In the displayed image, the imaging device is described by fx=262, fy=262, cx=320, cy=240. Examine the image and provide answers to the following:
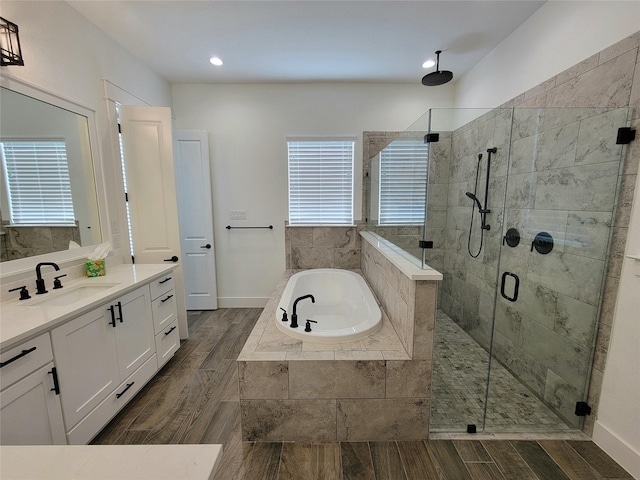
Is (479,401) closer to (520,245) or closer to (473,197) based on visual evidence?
(520,245)

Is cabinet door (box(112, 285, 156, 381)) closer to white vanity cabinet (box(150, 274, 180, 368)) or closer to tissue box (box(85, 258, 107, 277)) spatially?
white vanity cabinet (box(150, 274, 180, 368))

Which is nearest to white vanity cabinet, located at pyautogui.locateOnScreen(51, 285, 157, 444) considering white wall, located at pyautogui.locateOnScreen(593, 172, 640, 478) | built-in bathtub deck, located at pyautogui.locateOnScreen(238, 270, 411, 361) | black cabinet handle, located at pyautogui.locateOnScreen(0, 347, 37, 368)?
black cabinet handle, located at pyautogui.locateOnScreen(0, 347, 37, 368)

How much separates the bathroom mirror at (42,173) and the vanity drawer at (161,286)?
623 mm

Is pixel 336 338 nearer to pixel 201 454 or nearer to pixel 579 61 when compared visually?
pixel 201 454

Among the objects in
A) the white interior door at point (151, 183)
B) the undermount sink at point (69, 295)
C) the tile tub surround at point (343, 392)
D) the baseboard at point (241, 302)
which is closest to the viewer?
the tile tub surround at point (343, 392)

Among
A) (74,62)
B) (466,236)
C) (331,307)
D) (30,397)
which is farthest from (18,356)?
(466,236)

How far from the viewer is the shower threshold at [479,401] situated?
5.55ft

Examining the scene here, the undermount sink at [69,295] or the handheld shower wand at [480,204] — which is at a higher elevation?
the handheld shower wand at [480,204]

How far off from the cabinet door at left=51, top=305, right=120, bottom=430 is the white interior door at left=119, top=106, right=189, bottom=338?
980mm

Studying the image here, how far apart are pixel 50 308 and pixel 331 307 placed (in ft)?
7.35

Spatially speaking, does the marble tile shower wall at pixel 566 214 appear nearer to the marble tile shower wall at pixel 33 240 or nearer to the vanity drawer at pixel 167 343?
the vanity drawer at pixel 167 343

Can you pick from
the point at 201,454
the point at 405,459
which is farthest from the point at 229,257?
the point at 201,454

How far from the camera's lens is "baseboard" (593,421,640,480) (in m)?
1.37

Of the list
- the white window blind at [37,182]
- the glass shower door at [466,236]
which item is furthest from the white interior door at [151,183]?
the glass shower door at [466,236]
